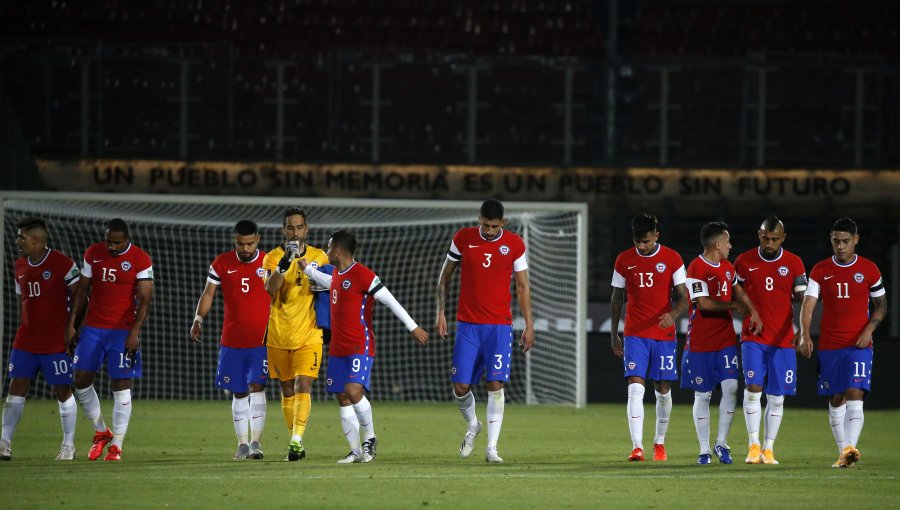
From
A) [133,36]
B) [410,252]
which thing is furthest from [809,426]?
[133,36]

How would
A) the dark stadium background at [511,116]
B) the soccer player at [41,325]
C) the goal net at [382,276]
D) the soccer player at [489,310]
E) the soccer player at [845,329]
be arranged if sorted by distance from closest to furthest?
1. the soccer player at [845,329]
2. the soccer player at [489,310]
3. the soccer player at [41,325]
4. the goal net at [382,276]
5. the dark stadium background at [511,116]

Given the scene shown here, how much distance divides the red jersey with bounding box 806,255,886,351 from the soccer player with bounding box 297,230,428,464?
2869 mm

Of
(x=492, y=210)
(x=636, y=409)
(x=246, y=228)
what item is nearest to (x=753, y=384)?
(x=636, y=409)

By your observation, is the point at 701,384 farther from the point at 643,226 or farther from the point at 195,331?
the point at 195,331

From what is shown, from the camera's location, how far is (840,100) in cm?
2028

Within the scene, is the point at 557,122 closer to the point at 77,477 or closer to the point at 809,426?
the point at 809,426

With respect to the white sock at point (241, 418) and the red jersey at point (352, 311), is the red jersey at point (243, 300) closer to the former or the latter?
the white sock at point (241, 418)

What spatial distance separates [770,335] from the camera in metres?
9.62

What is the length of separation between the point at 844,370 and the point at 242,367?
4316 millimetres

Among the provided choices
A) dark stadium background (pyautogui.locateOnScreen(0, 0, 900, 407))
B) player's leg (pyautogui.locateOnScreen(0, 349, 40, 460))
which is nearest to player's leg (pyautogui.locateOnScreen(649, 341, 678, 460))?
player's leg (pyautogui.locateOnScreen(0, 349, 40, 460))

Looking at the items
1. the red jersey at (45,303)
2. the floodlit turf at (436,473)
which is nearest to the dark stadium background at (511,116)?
the floodlit turf at (436,473)

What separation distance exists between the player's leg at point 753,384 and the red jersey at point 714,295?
180mm

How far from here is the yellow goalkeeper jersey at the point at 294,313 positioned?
9.51 meters

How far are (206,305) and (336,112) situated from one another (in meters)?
10.4
